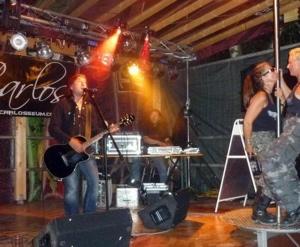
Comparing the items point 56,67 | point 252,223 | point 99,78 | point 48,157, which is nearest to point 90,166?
point 48,157

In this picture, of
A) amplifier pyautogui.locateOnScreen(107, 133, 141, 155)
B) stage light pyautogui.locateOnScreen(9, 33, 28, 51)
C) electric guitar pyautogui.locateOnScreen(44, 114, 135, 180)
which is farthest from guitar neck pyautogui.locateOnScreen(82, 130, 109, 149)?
amplifier pyautogui.locateOnScreen(107, 133, 141, 155)

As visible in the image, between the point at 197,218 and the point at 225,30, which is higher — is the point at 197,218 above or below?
below

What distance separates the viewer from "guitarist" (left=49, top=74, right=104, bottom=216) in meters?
4.43

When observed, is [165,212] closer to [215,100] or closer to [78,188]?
[78,188]

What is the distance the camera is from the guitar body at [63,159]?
4.45 meters

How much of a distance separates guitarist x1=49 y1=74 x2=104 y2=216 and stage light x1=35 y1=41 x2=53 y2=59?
199 cm

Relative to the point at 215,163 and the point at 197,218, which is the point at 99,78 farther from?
the point at 197,218

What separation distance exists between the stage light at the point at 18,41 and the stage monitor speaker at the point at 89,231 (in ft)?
12.2

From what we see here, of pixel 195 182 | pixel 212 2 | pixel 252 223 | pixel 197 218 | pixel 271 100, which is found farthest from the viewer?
pixel 195 182

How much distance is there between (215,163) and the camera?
798 cm

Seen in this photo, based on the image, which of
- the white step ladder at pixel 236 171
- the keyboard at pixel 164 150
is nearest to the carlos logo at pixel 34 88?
the keyboard at pixel 164 150

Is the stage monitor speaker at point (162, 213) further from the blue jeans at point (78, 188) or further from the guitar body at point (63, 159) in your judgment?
the guitar body at point (63, 159)

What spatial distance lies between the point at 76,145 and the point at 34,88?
2999mm

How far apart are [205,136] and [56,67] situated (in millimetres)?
2993
